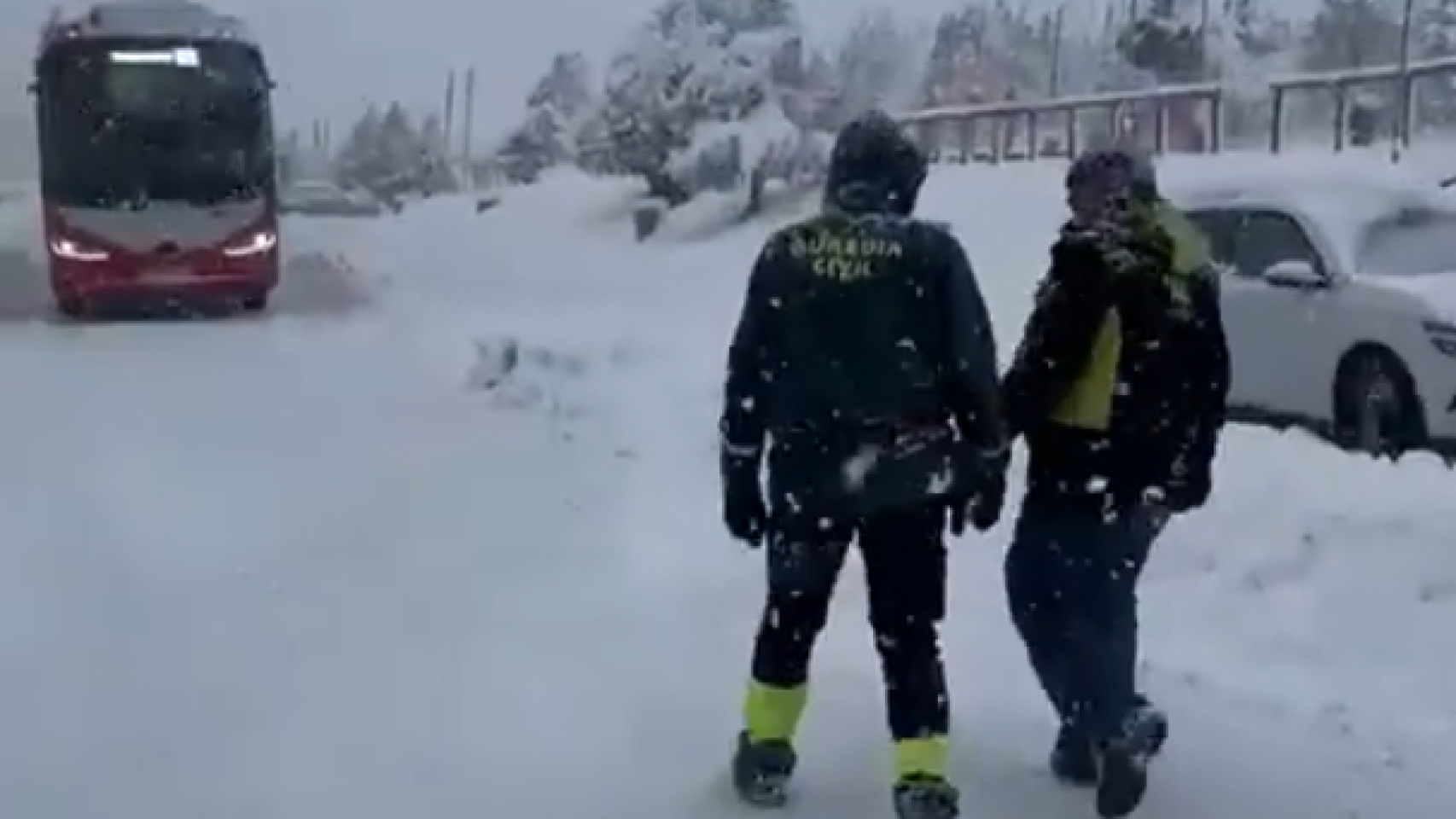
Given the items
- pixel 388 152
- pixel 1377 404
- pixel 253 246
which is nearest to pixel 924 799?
pixel 1377 404

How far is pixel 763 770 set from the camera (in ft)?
20.5

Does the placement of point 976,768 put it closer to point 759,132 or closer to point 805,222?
point 805,222

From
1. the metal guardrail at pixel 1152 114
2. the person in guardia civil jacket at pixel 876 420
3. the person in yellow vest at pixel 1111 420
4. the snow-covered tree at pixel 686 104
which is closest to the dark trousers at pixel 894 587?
the person in guardia civil jacket at pixel 876 420

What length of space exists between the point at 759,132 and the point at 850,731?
3374 cm

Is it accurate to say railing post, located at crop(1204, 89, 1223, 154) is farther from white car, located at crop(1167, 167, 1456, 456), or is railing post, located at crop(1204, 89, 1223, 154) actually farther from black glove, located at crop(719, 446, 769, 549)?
black glove, located at crop(719, 446, 769, 549)

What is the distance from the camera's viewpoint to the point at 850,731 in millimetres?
7113

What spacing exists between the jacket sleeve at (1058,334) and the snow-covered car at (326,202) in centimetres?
4392

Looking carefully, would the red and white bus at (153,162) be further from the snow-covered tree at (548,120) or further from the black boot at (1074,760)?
the snow-covered tree at (548,120)

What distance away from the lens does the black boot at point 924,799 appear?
593 centimetres

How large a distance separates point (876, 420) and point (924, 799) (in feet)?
3.12

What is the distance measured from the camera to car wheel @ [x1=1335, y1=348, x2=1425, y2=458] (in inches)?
513

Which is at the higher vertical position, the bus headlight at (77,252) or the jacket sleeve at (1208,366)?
the jacket sleeve at (1208,366)

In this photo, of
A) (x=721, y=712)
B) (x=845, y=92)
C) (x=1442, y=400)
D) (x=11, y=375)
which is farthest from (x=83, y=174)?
(x=845, y=92)

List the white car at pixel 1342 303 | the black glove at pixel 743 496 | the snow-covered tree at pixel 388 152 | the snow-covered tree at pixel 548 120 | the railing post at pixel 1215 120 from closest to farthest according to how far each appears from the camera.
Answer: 1. the black glove at pixel 743 496
2. the white car at pixel 1342 303
3. the railing post at pixel 1215 120
4. the snow-covered tree at pixel 548 120
5. the snow-covered tree at pixel 388 152
